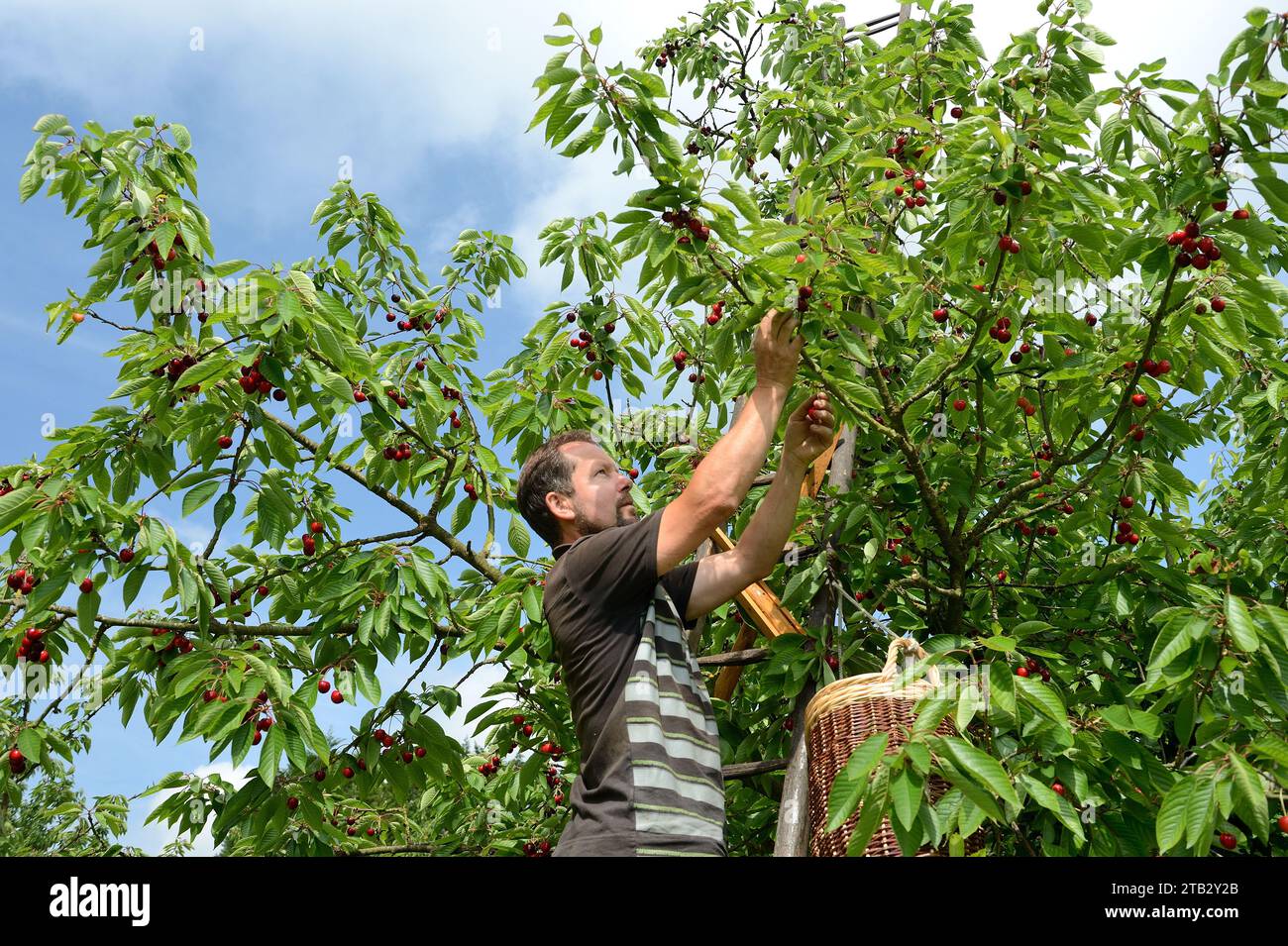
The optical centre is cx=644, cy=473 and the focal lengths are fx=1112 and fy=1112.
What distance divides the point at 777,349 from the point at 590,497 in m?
0.68

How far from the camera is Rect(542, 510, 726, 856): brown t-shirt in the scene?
2.43 m

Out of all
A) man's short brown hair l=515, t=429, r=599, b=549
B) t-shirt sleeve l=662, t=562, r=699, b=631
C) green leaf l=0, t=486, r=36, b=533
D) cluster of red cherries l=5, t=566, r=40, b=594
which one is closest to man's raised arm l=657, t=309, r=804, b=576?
t-shirt sleeve l=662, t=562, r=699, b=631

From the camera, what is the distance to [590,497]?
10.2 ft

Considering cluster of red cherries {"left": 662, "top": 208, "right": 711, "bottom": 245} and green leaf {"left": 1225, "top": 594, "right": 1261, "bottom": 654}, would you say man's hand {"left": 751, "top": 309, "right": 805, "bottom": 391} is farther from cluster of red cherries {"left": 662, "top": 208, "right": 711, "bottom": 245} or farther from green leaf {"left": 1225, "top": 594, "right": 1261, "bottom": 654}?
green leaf {"left": 1225, "top": 594, "right": 1261, "bottom": 654}

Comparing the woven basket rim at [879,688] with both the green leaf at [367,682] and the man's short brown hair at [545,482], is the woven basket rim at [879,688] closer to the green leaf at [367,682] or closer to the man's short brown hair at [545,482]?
the man's short brown hair at [545,482]

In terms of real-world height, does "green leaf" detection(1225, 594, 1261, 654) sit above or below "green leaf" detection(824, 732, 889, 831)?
above

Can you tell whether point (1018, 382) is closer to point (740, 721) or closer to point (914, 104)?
point (914, 104)

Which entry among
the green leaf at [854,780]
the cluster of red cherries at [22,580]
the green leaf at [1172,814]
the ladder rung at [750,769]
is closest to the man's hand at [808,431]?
the green leaf at [854,780]

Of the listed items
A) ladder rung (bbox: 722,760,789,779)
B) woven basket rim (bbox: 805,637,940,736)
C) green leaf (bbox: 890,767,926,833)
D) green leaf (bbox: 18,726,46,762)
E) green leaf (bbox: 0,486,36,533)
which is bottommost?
green leaf (bbox: 890,767,926,833)

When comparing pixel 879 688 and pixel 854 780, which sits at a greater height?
pixel 879 688

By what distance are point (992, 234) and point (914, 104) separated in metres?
1.90

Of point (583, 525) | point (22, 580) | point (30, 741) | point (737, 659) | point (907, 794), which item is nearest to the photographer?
point (907, 794)

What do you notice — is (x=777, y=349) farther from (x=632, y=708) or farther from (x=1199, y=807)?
(x=1199, y=807)

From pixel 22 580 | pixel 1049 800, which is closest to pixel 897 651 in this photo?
pixel 1049 800
